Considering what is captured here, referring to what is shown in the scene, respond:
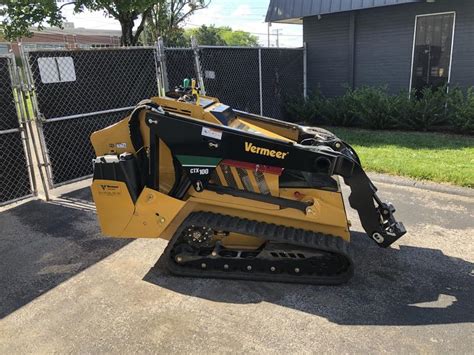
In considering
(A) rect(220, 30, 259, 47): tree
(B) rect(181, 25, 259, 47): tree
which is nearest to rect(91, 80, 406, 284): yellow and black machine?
(B) rect(181, 25, 259, 47): tree

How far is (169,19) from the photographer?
950 inches

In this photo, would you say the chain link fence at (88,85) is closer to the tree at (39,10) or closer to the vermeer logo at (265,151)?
the vermeer logo at (265,151)

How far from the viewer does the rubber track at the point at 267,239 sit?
3.57m

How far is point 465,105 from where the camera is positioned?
354 inches

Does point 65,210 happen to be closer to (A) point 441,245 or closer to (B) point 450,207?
(A) point 441,245

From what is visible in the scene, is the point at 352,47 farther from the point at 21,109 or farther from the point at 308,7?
the point at 21,109

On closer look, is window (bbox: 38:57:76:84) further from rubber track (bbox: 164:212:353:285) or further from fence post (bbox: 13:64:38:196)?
rubber track (bbox: 164:212:353:285)

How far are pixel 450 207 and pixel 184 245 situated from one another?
358cm

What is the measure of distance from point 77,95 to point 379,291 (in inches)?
202

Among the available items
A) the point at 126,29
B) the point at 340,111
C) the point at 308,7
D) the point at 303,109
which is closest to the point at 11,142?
the point at 303,109

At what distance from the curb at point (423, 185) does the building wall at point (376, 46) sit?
524cm

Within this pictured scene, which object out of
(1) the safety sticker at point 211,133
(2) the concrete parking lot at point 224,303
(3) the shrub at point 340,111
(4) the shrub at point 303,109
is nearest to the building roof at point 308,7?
(3) the shrub at point 340,111

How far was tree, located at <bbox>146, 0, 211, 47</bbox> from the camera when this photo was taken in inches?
894

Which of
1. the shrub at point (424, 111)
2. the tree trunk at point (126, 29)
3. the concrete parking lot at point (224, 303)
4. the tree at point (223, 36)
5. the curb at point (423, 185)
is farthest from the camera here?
the tree at point (223, 36)
